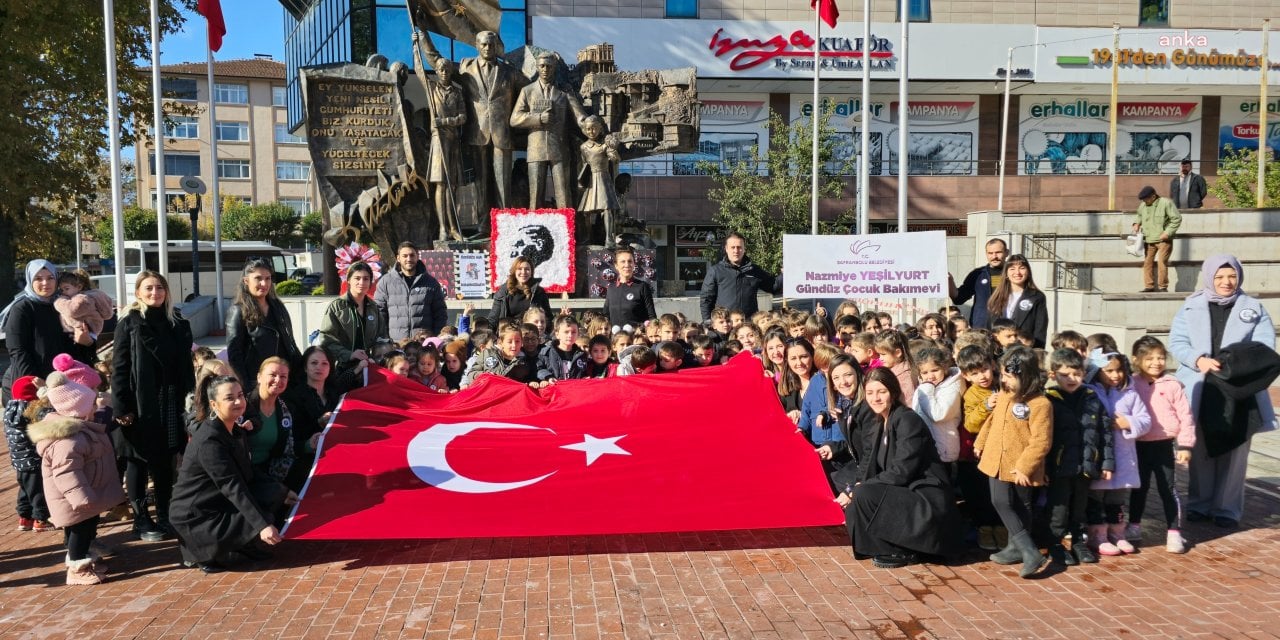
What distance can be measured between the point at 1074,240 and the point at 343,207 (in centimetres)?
1397

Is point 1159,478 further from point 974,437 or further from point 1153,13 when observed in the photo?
point 1153,13

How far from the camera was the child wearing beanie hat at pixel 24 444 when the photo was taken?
20.1 feet

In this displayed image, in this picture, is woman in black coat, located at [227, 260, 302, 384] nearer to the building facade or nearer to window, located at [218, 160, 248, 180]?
the building facade

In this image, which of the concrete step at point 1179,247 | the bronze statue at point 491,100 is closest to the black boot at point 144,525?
the bronze statue at point 491,100

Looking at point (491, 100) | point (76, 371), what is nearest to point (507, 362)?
point (76, 371)

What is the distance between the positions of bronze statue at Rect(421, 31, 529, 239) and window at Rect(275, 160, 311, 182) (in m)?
61.0

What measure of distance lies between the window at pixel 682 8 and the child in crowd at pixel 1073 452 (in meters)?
31.7

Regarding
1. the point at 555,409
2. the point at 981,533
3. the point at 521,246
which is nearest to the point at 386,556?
the point at 555,409


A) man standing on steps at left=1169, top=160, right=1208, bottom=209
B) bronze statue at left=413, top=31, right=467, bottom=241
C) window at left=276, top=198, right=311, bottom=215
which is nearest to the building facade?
window at left=276, top=198, right=311, bottom=215

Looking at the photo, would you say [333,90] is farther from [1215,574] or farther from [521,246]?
[1215,574]

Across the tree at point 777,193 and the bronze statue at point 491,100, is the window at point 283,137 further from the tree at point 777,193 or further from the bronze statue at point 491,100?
the bronze statue at point 491,100

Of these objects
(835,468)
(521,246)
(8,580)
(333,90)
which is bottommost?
(8,580)

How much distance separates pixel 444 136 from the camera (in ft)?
49.0

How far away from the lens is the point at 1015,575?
17.8 ft
